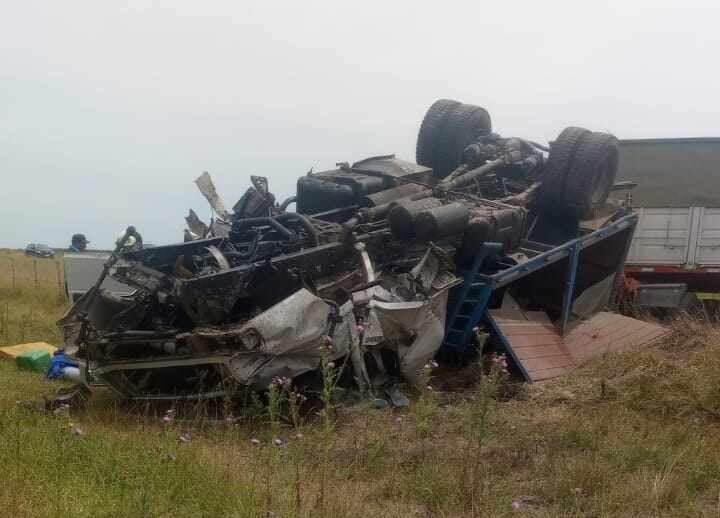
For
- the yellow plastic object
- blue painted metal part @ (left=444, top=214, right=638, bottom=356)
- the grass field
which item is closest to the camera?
the grass field

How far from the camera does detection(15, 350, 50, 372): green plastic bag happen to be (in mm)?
6146

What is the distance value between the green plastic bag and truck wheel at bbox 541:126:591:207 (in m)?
5.17

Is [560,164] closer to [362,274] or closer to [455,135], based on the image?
[455,135]

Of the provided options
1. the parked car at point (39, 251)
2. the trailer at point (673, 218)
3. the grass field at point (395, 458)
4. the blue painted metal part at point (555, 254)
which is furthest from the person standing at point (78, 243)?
the parked car at point (39, 251)

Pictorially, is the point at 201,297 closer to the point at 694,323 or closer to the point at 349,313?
the point at 349,313

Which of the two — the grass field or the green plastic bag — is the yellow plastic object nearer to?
the green plastic bag

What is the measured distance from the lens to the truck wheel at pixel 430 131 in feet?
27.2

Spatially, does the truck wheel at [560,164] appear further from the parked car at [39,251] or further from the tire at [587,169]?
the parked car at [39,251]

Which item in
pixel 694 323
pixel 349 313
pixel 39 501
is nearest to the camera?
pixel 39 501

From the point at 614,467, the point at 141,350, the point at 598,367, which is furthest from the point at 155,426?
the point at 598,367

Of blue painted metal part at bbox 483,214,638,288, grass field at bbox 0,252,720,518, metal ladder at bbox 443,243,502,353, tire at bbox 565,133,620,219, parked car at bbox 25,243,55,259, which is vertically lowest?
parked car at bbox 25,243,55,259

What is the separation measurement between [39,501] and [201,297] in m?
1.93

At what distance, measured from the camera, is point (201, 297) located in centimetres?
461

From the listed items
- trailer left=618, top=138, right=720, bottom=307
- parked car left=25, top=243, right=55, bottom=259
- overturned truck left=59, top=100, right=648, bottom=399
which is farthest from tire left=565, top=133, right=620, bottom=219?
parked car left=25, top=243, right=55, bottom=259
